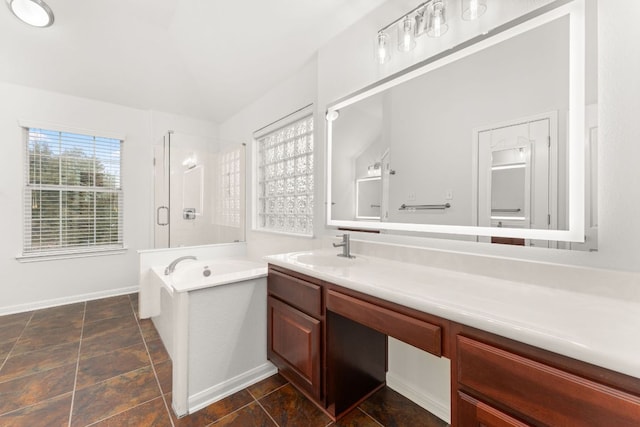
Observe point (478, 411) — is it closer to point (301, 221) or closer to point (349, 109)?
point (349, 109)

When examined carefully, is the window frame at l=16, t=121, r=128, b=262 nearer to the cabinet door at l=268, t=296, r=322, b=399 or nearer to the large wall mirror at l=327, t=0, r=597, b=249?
the cabinet door at l=268, t=296, r=322, b=399

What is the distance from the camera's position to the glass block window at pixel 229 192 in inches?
135

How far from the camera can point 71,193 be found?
125 inches

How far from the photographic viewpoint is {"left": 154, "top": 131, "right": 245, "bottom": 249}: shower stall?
10.5ft

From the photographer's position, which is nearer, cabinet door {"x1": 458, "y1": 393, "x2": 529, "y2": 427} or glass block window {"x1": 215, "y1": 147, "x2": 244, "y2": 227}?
cabinet door {"x1": 458, "y1": 393, "x2": 529, "y2": 427}

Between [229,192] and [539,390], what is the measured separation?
332 centimetres

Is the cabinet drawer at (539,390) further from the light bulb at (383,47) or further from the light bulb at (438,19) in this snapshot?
the light bulb at (383,47)

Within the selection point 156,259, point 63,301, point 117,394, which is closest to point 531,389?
point 117,394

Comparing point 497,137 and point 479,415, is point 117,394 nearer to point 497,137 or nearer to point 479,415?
point 479,415

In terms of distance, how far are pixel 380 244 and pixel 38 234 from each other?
375cm

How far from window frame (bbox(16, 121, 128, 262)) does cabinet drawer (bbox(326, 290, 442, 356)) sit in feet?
11.2

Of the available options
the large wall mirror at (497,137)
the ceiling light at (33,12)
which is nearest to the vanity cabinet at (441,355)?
the large wall mirror at (497,137)

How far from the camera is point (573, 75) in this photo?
1026mm

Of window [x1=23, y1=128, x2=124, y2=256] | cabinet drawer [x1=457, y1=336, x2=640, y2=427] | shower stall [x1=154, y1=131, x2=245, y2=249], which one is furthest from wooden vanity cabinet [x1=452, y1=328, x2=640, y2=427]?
window [x1=23, y1=128, x2=124, y2=256]
